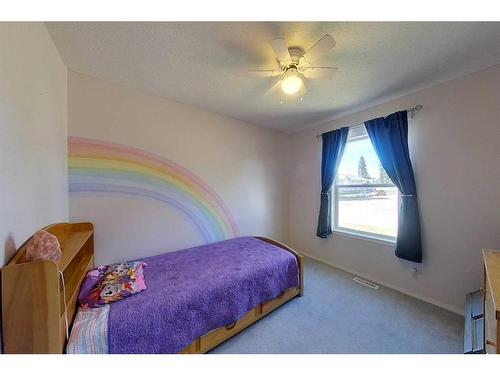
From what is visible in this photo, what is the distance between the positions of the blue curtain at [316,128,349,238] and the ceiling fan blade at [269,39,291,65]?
1.69 meters

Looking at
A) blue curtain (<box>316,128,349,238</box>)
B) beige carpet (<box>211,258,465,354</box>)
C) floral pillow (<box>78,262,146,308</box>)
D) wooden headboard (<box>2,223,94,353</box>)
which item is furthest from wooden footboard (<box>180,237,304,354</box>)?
blue curtain (<box>316,128,349,238</box>)

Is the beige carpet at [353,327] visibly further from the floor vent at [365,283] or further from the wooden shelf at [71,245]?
the wooden shelf at [71,245]

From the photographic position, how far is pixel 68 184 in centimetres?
181

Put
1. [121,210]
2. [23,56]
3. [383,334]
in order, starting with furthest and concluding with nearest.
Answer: [121,210] → [383,334] → [23,56]

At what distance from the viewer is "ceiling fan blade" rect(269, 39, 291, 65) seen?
1.23m

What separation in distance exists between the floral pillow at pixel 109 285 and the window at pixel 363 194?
8.92 ft

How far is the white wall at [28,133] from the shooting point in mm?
920

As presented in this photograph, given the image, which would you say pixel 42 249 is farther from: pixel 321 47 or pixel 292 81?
pixel 321 47

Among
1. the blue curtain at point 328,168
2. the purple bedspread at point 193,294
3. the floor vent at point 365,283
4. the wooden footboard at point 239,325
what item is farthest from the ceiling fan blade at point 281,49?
the floor vent at point 365,283

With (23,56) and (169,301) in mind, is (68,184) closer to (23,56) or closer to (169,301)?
(23,56)

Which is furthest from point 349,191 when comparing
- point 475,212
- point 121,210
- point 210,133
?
point 121,210

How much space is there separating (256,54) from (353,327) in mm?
2455

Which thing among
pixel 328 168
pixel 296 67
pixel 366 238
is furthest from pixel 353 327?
pixel 296 67

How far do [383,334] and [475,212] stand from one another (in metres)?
1.40
